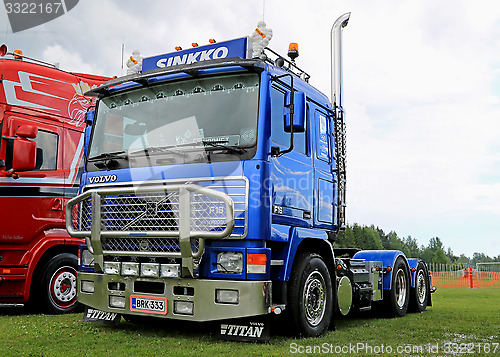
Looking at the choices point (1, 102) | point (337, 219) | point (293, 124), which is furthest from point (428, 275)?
point (1, 102)

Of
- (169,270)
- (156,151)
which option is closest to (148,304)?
(169,270)

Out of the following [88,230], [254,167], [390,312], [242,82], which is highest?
[242,82]

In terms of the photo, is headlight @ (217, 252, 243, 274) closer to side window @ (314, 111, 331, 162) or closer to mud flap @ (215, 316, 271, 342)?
mud flap @ (215, 316, 271, 342)

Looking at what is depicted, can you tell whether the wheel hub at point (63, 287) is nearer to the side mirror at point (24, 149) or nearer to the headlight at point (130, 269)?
the side mirror at point (24, 149)

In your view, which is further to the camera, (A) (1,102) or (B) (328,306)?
(A) (1,102)

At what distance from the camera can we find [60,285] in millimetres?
8914

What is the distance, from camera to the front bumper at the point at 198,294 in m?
5.47

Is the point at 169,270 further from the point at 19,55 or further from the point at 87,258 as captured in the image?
the point at 19,55

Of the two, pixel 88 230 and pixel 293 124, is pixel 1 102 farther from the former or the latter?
pixel 293 124

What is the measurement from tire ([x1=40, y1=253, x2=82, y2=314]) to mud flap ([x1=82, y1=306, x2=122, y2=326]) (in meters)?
1.83

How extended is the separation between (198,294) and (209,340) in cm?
82

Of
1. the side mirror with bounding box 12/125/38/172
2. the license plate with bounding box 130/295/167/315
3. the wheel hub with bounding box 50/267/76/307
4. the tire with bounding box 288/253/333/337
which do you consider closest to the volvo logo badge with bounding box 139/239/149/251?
the license plate with bounding box 130/295/167/315

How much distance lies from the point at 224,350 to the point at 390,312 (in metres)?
4.91

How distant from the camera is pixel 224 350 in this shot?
546 centimetres
